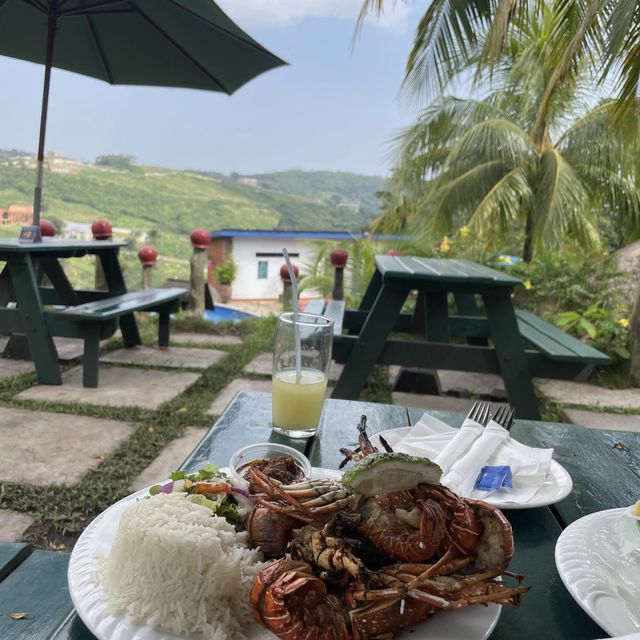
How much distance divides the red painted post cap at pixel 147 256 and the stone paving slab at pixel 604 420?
15.2ft

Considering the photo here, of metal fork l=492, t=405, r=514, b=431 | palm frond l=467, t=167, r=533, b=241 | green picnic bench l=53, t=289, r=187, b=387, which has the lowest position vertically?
green picnic bench l=53, t=289, r=187, b=387

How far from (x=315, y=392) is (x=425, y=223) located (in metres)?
9.10

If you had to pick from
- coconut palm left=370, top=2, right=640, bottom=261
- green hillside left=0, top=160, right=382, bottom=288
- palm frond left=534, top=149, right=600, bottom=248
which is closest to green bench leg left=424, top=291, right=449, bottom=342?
green hillside left=0, top=160, right=382, bottom=288

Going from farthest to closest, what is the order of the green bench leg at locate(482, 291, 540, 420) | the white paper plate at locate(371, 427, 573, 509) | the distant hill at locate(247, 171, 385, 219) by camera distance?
the distant hill at locate(247, 171, 385, 219), the green bench leg at locate(482, 291, 540, 420), the white paper plate at locate(371, 427, 573, 509)

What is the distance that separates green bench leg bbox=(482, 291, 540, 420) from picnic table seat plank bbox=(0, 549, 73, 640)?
279 centimetres

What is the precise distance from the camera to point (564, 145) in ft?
32.3

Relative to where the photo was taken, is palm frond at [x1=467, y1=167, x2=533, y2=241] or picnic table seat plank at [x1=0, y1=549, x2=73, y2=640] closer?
picnic table seat plank at [x1=0, y1=549, x2=73, y2=640]

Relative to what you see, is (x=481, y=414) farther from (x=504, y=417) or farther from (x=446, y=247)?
(x=446, y=247)

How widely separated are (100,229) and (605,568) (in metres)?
5.91

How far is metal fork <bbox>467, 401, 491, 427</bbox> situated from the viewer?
4.15ft

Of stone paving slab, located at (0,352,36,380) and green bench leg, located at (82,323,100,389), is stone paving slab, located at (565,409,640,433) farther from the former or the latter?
stone paving slab, located at (0,352,36,380)

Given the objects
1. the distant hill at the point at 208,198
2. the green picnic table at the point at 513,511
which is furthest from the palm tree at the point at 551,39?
the distant hill at the point at 208,198

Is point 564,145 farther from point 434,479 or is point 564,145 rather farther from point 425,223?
point 434,479

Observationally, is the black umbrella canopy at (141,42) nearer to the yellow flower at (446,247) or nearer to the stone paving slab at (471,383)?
the stone paving slab at (471,383)
